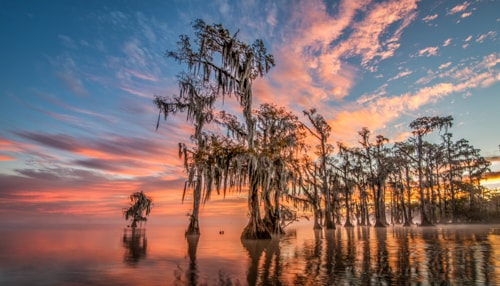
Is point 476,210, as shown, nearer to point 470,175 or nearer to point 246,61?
point 470,175

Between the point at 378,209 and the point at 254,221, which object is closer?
the point at 254,221

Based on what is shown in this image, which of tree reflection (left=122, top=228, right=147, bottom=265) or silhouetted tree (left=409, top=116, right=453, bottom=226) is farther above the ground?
silhouetted tree (left=409, top=116, right=453, bottom=226)

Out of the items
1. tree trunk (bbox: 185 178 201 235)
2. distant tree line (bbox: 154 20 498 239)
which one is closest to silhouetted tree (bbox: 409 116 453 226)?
distant tree line (bbox: 154 20 498 239)

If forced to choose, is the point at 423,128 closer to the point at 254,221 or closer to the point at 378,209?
the point at 378,209

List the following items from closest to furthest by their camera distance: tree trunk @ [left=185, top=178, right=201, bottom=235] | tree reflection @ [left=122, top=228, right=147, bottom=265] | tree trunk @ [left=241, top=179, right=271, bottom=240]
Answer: tree reflection @ [left=122, top=228, right=147, bottom=265] < tree trunk @ [left=241, top=179, right=271, bottom=240] < tree trunk @ [left=185, top=178, right=201, bottom=235]

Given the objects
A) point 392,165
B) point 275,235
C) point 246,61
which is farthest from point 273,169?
point 392,165

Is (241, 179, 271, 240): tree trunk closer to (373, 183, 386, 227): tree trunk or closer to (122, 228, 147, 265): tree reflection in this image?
(122, 228, 147, 265): tree reflection

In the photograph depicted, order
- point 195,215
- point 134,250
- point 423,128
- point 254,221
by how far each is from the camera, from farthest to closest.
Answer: point 423,128 → point 195,215 → point 254,221 → point 134,250

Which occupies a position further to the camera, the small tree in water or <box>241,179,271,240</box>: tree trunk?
the small tree in water

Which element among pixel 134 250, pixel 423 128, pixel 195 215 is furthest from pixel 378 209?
pixel 134 250

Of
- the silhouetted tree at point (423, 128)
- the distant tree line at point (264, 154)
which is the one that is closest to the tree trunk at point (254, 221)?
the distant tree line at point (264, 154)

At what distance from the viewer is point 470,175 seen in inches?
2152

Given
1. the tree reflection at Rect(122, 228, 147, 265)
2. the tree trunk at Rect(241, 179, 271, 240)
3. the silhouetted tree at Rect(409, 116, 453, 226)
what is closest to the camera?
the tree reflection at Rect(122, 228, 147, 265)

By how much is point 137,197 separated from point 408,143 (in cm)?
4431
